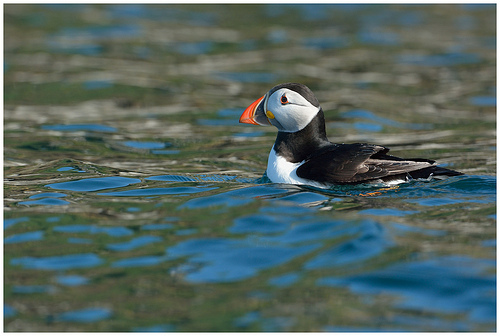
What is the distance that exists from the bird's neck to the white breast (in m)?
0.09

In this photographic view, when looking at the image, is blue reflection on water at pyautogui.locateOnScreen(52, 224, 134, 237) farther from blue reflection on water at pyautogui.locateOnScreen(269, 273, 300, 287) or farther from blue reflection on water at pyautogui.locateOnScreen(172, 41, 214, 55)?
blue reflection on water at pyautogui.locateOnScreen(172, 41, 214, 55)

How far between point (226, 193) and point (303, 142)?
1.05m

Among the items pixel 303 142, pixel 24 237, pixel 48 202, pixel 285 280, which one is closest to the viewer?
pixel 285 280

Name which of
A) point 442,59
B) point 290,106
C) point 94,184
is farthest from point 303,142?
point 442,59

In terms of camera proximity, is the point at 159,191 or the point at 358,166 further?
the point at 159,191

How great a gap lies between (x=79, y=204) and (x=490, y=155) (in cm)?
584

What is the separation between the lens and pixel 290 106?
24.0 feet

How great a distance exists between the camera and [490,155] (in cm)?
978

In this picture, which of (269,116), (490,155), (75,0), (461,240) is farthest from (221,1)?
(461,240)

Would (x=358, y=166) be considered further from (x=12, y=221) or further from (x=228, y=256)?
(x=12, y=221)

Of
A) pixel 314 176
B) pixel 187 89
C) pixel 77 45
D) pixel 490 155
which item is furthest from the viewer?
pixel 77 45

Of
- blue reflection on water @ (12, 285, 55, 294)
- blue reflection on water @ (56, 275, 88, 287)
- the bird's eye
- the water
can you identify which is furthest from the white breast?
blue reflection on water @ (12, 285, 55, 294)

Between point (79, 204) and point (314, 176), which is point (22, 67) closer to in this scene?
point (79, 204)

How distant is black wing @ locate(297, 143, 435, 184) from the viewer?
6672 millimetres
